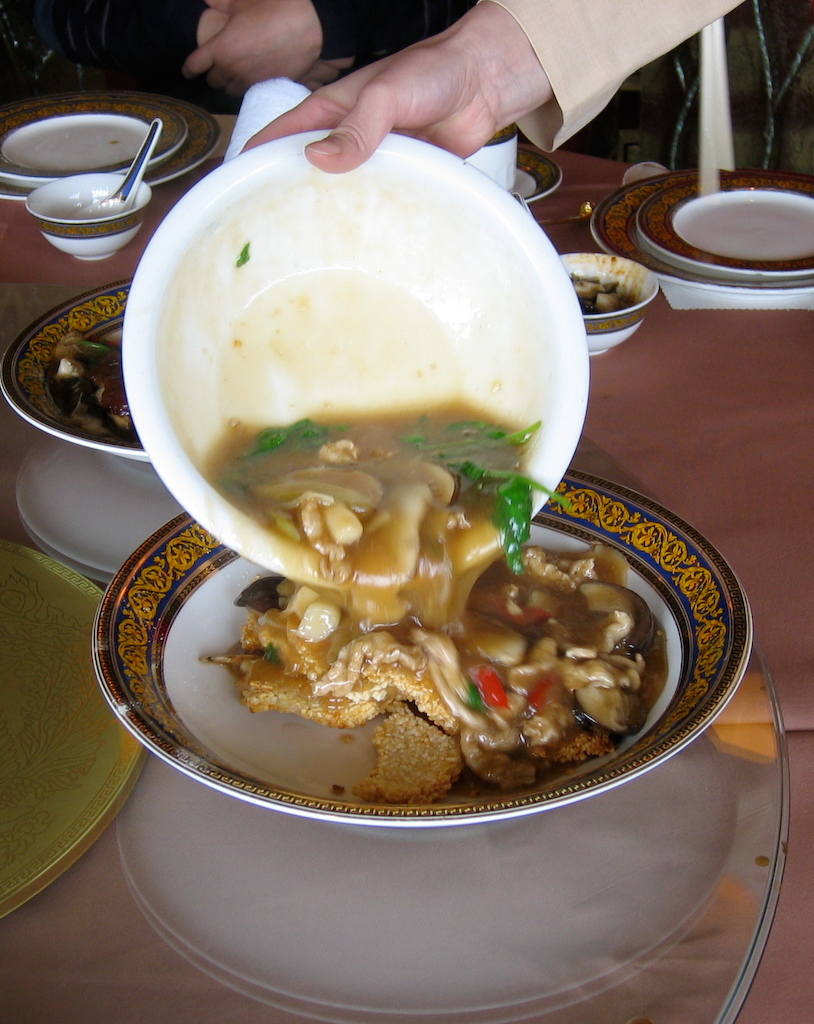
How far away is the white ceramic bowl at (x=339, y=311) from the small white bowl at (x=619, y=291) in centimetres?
48

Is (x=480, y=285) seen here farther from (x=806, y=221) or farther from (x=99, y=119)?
(x=99, y=119)

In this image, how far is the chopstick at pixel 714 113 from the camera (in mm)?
1866

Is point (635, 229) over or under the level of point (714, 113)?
under

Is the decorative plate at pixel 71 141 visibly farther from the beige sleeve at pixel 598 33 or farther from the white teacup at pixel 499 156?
the beige sleeve at pixel 598 33

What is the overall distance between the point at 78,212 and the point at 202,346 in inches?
50.1

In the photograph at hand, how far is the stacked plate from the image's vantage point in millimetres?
2500

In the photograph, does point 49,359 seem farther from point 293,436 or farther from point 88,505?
point 293,436

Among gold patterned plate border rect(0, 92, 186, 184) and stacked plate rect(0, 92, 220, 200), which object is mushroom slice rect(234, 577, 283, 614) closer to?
stacked plate rect(0, 92, 220, 200)

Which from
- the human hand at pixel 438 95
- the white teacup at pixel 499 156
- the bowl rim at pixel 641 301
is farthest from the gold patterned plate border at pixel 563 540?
the white teacup at pixel 499 156

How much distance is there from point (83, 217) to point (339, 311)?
45.6 inches

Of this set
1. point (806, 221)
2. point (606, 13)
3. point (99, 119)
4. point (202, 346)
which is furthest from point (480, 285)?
point (99, 119)

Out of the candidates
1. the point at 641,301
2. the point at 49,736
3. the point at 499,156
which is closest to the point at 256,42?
the point at 499,156

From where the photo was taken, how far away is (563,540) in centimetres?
143

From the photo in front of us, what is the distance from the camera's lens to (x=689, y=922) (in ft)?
3.12
